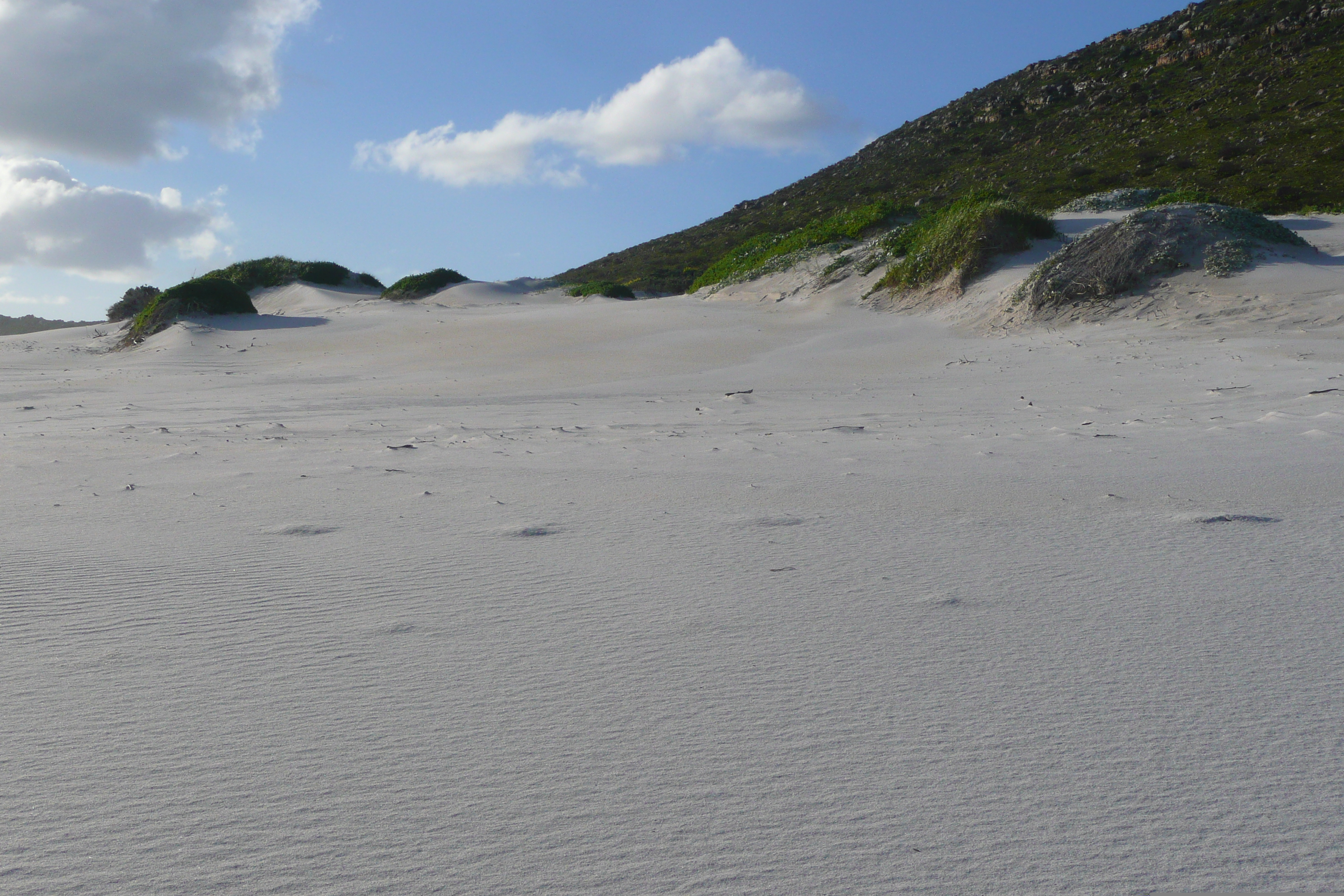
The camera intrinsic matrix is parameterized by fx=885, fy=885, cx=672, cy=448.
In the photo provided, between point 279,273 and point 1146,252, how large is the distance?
762 inches

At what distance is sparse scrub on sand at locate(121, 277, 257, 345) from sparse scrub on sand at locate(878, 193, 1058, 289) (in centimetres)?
1023

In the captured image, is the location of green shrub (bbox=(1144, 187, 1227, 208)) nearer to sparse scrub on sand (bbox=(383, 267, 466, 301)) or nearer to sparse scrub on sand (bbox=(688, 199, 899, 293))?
sparse scrub on sand (bbox=(688, 199, 899, 293))

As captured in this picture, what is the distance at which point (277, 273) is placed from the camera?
2166cm

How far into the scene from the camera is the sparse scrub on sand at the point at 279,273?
843 inches

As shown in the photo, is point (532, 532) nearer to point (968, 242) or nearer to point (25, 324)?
point (968, 242)

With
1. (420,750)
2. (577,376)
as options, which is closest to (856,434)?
(420,750)

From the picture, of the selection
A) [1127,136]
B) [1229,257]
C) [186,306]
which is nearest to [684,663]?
[1229,257]

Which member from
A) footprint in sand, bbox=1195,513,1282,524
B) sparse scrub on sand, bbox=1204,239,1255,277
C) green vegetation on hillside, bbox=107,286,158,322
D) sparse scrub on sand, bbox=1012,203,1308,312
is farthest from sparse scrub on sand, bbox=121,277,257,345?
footprint in sand, bbox=1195,513,1282,524

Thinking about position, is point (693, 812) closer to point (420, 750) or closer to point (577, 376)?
point (420, 750)

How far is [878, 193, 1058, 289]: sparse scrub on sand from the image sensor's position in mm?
10953

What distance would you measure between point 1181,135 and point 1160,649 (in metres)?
31.7

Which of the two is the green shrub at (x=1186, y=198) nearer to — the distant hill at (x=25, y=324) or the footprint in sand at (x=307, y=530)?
the footprint in sand at (x=307, y=530)

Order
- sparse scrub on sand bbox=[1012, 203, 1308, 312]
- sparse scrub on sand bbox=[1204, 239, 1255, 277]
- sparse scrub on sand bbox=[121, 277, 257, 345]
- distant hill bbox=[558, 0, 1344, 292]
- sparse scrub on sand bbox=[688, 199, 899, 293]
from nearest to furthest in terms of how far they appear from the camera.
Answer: sparse scrub on sand bbox=[1204, 239, 1255, 277] → sparse scrub on sand bbox=[1012, 203, 1308, 312] → sparse scrub on sand bbox=[121, 277, 257, 345] → sparse scrub on sand bbox=[688, 199, 899, 293] → distant hill bbox=[558, 0, 1344, 292]

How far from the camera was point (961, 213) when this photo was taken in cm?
1180
